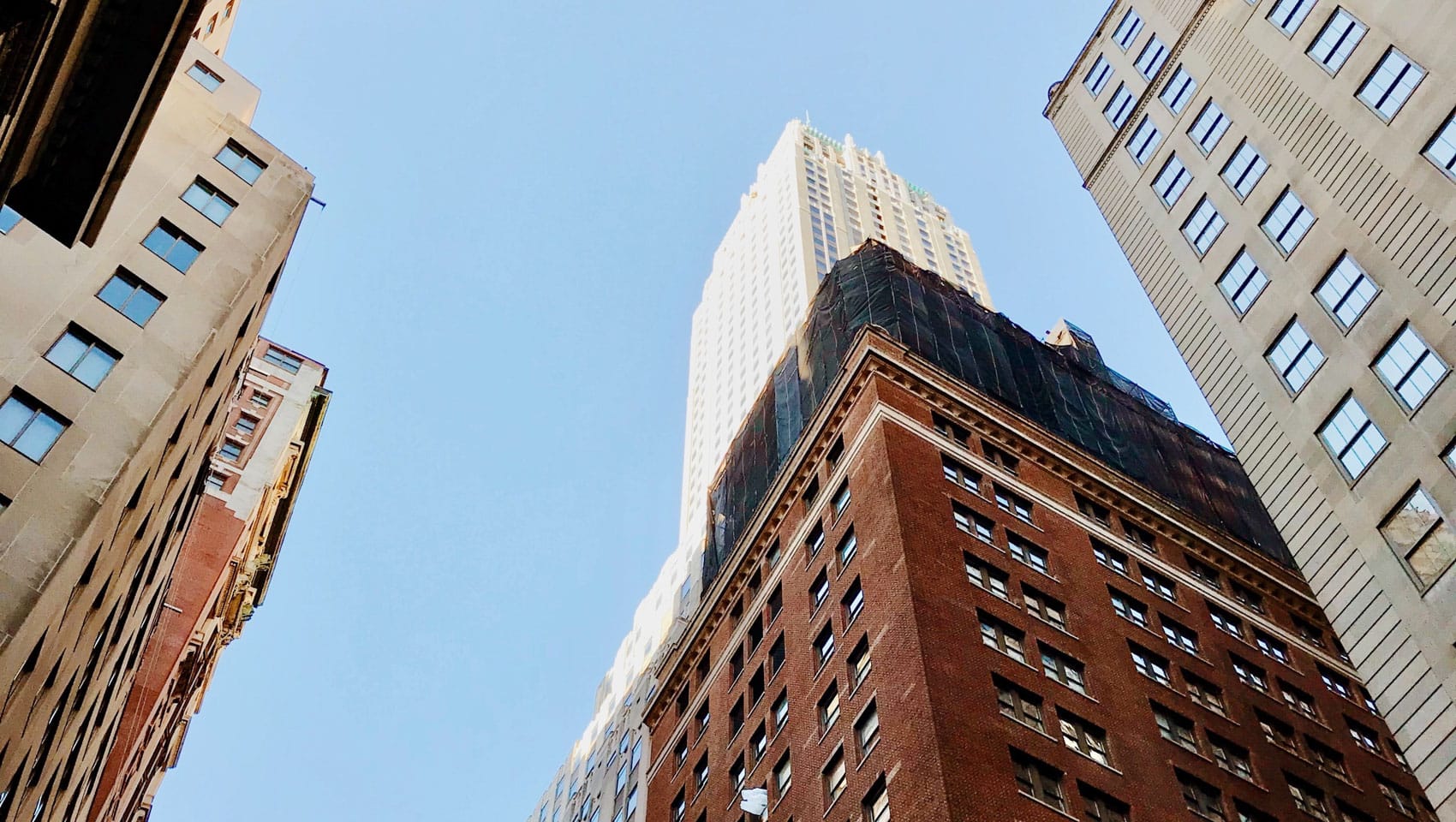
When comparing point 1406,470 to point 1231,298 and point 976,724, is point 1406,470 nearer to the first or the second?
point 1231,298

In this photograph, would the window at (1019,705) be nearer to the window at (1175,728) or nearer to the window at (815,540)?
the window at (1175,728)

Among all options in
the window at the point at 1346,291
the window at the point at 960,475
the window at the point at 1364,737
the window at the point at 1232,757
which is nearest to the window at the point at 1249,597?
the window at the point at 1364,737

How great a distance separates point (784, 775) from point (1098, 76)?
1097 inches

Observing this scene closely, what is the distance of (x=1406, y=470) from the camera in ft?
94.9

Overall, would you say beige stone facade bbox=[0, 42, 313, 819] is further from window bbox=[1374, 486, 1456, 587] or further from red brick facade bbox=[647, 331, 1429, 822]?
window bbox=[1374, 486, 1456, 587]

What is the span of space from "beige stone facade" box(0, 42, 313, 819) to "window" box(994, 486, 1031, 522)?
98.1 ft

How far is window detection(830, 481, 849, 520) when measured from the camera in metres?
54.3

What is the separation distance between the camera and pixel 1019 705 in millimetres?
42969

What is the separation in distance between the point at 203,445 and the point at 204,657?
52238 mm

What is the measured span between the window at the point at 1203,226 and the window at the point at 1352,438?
8186mm

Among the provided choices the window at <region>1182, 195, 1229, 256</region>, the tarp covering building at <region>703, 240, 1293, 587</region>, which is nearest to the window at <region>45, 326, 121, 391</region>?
the window at <region>1182, 195, 1229, 256</region>

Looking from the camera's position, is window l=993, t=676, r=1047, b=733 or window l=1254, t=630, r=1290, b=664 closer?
window l=993, t=676, r=1047, b=733

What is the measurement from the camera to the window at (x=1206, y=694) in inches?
1962

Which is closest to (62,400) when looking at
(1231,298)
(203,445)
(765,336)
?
(203,445)
